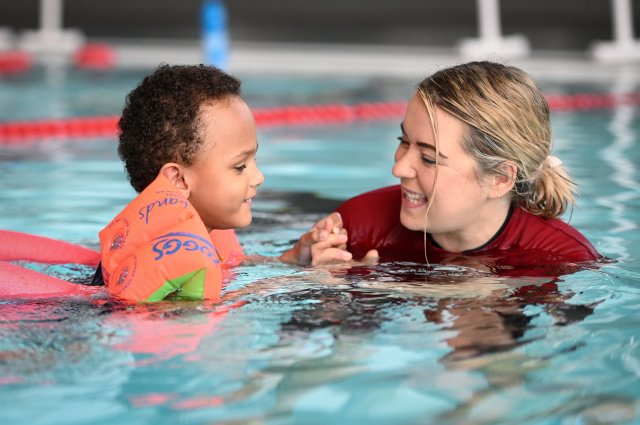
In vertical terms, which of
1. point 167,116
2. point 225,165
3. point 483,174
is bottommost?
point 483,174

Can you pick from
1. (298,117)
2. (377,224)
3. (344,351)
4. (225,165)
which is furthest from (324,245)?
(298,117)

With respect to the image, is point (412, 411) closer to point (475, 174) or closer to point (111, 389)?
point (111, 389)

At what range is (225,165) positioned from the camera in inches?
117

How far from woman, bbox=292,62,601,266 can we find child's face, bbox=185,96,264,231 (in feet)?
1.37

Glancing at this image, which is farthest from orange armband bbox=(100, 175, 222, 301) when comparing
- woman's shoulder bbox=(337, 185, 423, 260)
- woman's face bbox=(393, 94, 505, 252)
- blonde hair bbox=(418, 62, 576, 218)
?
woman's shoulder bbox=(337, 185, 423, 260)

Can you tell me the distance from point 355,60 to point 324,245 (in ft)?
26.8

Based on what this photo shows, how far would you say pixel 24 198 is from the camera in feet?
16.1

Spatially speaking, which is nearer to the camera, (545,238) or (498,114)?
(498,114)

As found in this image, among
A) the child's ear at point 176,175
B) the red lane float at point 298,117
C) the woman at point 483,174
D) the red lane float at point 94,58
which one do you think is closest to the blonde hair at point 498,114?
the woman at point 483,174

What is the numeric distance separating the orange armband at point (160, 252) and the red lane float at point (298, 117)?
3642 millimetres

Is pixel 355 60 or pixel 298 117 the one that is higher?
pixel 355 60

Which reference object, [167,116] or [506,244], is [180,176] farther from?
[506,244]

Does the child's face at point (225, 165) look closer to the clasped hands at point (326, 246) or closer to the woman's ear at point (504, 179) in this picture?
the clasped hands at point (326, 246)

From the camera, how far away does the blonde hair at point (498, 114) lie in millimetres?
3104
